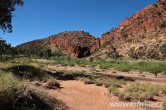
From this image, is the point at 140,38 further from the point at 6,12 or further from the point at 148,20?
the point at 6,12

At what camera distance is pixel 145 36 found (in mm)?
85000

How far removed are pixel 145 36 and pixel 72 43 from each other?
6722 cm

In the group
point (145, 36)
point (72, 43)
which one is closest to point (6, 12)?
point (145, 36)

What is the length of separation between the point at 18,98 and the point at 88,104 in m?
4.13

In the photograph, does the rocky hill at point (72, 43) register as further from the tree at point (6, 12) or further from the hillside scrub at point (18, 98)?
the hillside scrub at point (18, 98)

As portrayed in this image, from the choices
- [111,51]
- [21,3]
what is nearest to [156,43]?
[111,51]

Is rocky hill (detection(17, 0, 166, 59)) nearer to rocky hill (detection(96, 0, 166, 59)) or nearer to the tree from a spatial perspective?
rocky hill (detection(96, 0, 166, 59))

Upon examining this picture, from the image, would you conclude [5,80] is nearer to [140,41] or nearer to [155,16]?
[140,41]

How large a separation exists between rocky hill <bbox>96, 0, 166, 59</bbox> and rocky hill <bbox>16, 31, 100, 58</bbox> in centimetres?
2461

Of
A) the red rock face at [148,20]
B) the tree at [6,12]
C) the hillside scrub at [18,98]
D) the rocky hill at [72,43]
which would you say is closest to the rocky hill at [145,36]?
the red rock face at [148,20]

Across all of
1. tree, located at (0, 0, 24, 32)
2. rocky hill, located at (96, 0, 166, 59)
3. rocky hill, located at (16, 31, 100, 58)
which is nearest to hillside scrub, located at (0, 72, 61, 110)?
tree, located at (0, 0, 24, 32)

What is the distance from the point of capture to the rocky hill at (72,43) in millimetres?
134250

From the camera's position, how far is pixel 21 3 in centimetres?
2714

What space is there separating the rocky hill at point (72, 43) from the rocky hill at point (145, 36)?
80.7 ft
